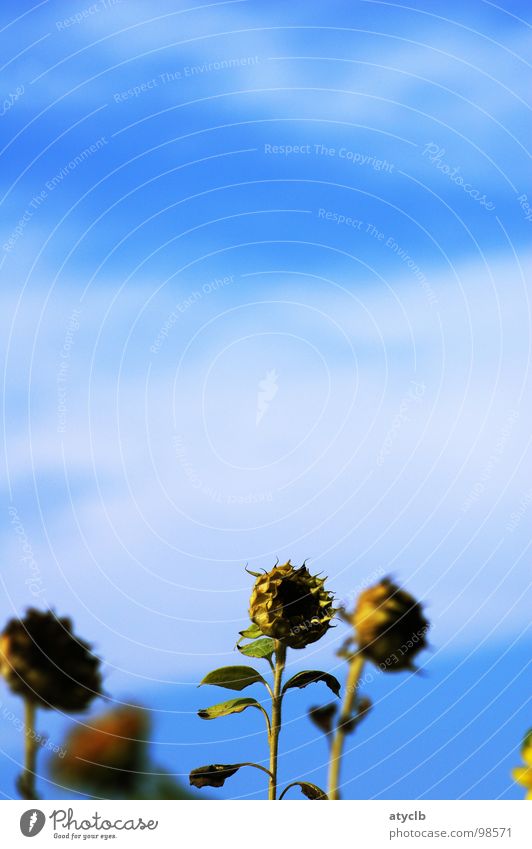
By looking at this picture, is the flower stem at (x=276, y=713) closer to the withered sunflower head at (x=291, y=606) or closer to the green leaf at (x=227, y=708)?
the withered sunflower head at (x=291, y=606)

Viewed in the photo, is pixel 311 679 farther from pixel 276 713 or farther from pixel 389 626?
pixel 389 626

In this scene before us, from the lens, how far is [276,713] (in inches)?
148

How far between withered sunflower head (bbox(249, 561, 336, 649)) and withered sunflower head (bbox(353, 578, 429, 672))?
274mm

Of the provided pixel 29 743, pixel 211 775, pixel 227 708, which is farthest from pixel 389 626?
pixel 29 743

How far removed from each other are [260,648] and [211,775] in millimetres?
618

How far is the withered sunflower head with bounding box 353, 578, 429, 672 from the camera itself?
11.1ft

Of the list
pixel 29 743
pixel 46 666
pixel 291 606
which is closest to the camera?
pixel 29 743

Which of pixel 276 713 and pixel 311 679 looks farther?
pixel 311 679

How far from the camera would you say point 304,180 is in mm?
9266

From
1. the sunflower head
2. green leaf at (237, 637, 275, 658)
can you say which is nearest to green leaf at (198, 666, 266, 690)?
green leaf at (237, 637, 275, 658)

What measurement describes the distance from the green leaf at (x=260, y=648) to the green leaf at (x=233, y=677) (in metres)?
0.26
